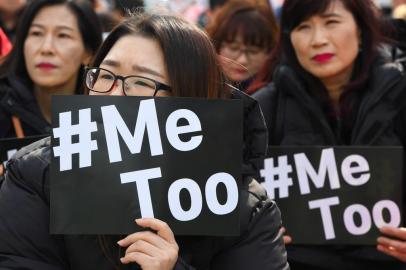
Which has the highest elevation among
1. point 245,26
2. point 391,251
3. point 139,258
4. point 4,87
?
point 245,26

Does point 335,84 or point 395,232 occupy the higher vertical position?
point 335,84

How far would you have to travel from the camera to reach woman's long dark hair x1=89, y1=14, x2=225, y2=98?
233cm

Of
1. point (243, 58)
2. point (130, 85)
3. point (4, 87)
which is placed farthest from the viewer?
point (243, 58)

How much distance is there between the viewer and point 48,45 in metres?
4.04

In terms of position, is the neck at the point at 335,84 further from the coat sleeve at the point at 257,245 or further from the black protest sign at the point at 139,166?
the black protest sign at the point at 139,166

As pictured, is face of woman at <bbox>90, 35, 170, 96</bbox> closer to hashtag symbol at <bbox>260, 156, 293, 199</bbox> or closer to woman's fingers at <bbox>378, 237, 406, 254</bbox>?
hashtag symbol at <bbox>260, 156, 293, 199</bbox>

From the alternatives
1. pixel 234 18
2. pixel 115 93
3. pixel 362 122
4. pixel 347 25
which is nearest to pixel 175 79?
pixel 115 93

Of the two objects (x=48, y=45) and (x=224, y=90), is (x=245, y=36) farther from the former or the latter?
(x=224, y=90)

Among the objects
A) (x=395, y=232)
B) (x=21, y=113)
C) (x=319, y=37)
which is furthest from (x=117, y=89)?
(x=21, y=113)

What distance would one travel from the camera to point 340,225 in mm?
3090

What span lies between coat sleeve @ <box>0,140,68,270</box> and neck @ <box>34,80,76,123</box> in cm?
167

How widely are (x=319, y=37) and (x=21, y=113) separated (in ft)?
4.78

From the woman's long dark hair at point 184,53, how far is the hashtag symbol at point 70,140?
0.29 metres

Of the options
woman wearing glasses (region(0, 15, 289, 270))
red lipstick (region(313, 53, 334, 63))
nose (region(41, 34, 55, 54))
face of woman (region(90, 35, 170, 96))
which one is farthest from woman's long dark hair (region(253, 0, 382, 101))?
face of woman (region(90, 35, 170, 96))
